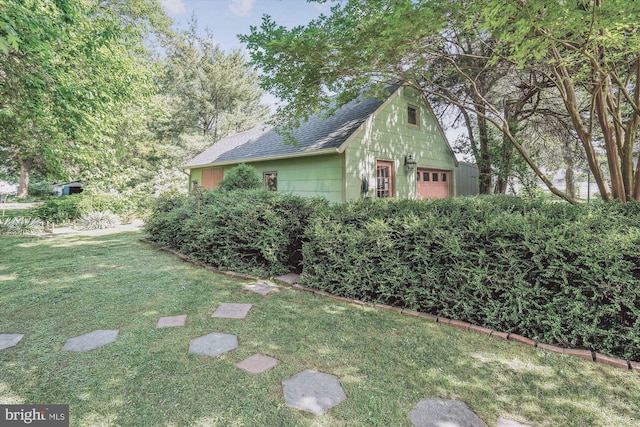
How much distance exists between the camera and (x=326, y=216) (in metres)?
3.91

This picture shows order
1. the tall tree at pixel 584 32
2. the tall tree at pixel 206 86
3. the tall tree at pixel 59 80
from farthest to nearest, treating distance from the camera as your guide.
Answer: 1. the tall tree at pixel 206 86
2. the tall tree at pixel 59 80
3. the tall tree at pixel 584 32

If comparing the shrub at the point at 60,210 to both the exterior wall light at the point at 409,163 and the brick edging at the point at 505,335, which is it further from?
the exterior wall light at the point at 409,163

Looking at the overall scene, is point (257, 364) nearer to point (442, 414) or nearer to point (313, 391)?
point (313, 391)

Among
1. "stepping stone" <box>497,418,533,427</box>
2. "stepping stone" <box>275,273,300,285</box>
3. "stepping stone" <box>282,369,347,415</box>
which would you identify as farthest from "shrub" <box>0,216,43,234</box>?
"stepping stone" <box>497,418,533,427</box>

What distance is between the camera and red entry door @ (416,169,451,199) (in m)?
10.1

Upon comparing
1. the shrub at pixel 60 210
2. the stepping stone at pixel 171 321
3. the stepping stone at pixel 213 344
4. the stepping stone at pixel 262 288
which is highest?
the shrub at pixel 60 210

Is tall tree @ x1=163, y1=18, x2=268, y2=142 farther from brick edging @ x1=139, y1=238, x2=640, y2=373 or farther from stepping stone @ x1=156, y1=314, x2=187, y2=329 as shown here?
brick edging @ x1=139, y1=238, x2=640, y2=373

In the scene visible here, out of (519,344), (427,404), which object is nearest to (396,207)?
(519,344)

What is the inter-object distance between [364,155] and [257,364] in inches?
265

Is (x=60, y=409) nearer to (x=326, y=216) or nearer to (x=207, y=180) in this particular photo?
(x=326, y=216)

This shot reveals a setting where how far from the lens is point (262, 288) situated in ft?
12.6

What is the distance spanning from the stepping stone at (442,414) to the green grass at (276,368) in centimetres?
5

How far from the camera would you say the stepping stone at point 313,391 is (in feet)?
5.64

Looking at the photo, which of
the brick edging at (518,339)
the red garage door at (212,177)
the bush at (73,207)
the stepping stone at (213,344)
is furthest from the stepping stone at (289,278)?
the bush at (73,207)
